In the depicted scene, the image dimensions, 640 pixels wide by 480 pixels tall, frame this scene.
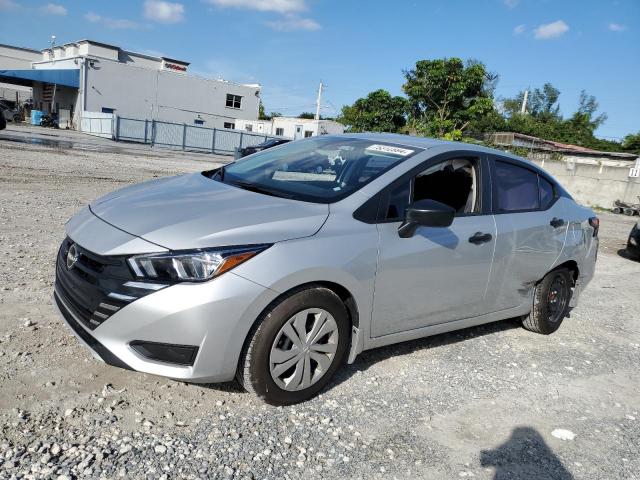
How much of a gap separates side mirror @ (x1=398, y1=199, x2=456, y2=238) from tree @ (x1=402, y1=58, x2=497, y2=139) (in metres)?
27.3

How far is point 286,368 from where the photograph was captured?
3.03 metres

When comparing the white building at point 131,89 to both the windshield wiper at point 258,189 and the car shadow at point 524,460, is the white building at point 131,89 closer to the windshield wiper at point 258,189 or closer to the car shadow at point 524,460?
the windshield wiper at point 258,189

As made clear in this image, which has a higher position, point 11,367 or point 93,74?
point 93,74

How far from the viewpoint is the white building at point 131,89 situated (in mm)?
39719

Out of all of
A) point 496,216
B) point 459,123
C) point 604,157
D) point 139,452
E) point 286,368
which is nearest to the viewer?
point 139,452

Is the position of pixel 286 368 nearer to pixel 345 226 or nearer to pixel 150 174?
pixel 345 226

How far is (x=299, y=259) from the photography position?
2893 mm

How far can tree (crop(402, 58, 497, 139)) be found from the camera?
98.9 ft

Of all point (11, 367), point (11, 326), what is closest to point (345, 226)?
point (11, 367)

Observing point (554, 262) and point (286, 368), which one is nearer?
point (286, 368)

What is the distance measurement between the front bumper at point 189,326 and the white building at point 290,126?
46.3 meters

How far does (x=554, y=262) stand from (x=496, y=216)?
1046 mm

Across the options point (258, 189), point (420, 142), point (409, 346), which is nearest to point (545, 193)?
point (420, 142)

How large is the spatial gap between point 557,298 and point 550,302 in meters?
0.14
